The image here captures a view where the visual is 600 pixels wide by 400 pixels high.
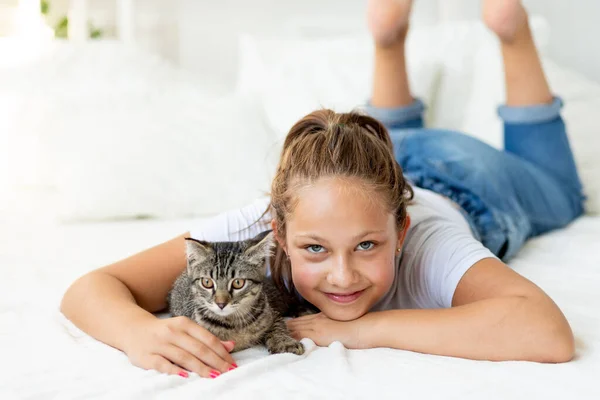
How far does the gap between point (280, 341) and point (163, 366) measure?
202mm

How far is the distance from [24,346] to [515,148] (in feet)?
5.21

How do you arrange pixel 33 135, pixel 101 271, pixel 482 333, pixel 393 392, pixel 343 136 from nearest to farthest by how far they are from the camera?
pixel 393 392 → pixel 482 333 → pixel 343 136 → pixel 101 271 → pixel 33 135

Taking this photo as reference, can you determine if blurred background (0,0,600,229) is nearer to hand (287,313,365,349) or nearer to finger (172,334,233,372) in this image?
hand (287,313,365,349)

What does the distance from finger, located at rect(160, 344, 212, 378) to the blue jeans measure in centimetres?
94

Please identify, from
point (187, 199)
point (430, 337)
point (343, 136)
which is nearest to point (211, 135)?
point (187, 199)

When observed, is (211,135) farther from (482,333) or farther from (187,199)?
(482,333)

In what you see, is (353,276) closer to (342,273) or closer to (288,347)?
(342,273)

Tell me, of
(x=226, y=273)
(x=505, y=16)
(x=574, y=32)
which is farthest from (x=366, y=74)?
(x=226, y=273)

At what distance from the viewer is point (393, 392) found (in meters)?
1.00

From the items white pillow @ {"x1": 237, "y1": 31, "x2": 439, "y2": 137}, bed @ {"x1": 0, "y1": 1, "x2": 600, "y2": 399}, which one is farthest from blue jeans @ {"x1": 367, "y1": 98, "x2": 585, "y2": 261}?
white pillow @ {"x1": 237, "y1": 31, "x2": 439, "y2": 137}

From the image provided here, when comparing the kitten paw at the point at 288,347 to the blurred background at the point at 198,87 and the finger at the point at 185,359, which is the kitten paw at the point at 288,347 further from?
the blurred background at the point at 198,87

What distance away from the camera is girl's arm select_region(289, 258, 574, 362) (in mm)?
1136

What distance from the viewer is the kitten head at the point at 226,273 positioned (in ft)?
3.76

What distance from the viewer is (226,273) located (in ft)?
3.76
